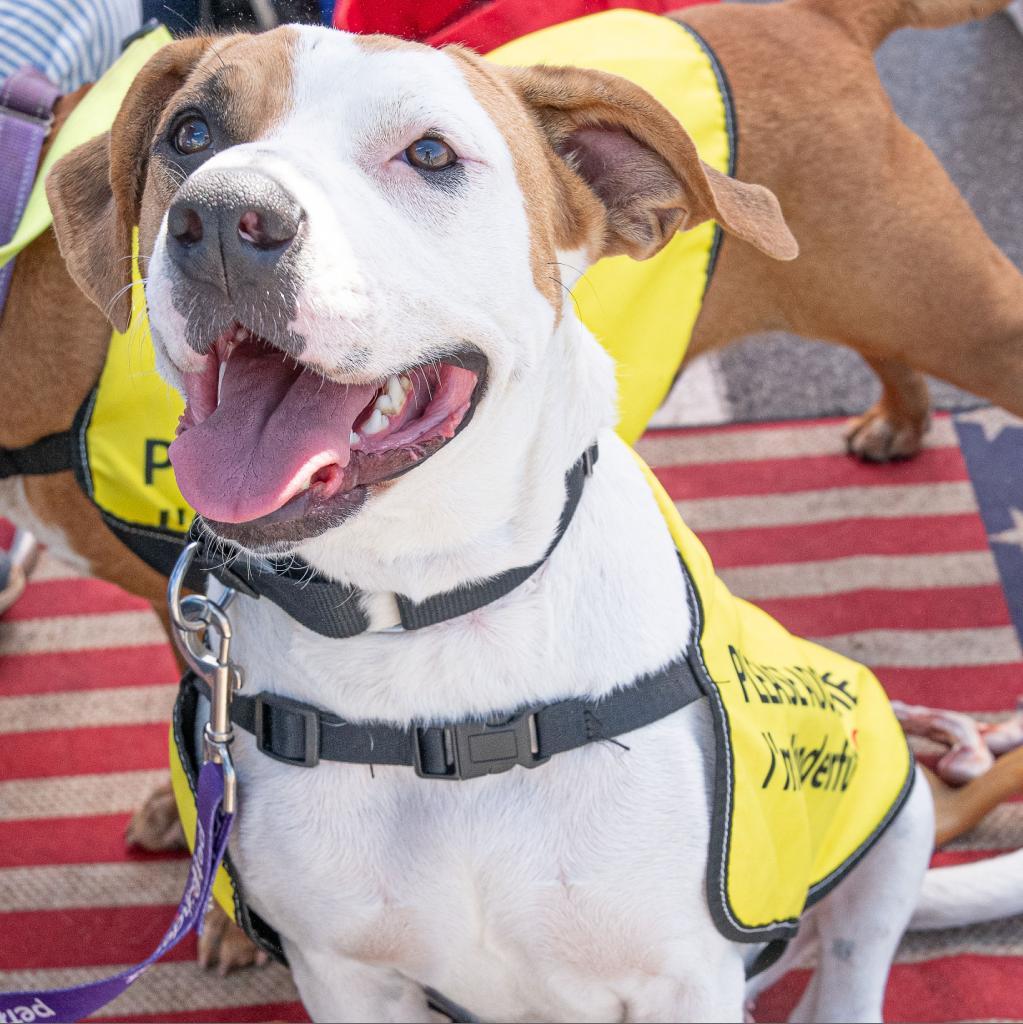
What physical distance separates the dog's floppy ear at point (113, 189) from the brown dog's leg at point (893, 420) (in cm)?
208

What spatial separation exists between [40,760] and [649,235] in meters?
1.98

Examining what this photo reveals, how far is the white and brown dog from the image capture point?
1250mm

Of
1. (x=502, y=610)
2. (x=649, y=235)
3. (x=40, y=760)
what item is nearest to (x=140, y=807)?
(x=40, y=760)

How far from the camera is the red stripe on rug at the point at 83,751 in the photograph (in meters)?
2.81

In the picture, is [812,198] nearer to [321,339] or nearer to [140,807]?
[321,339]

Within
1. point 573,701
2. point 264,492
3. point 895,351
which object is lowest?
point 895,351

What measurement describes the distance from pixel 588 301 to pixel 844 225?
533 mm

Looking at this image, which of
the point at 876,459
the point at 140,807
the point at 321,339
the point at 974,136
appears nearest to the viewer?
the point at 321,339

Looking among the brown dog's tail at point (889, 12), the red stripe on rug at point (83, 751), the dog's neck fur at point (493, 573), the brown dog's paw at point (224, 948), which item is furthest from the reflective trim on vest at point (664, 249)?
the red stripe on rug at point (83, 751)

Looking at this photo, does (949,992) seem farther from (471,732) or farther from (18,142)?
(18,142)

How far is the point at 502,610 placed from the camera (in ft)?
4.91

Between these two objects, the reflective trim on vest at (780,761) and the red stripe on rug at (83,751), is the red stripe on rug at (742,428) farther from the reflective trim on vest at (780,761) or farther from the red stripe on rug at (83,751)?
the red stripe on rug at (83,751)

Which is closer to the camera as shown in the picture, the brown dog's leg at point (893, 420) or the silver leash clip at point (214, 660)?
the silver leash clip at point (214, 660)

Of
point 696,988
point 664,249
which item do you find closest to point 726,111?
point 664,249
